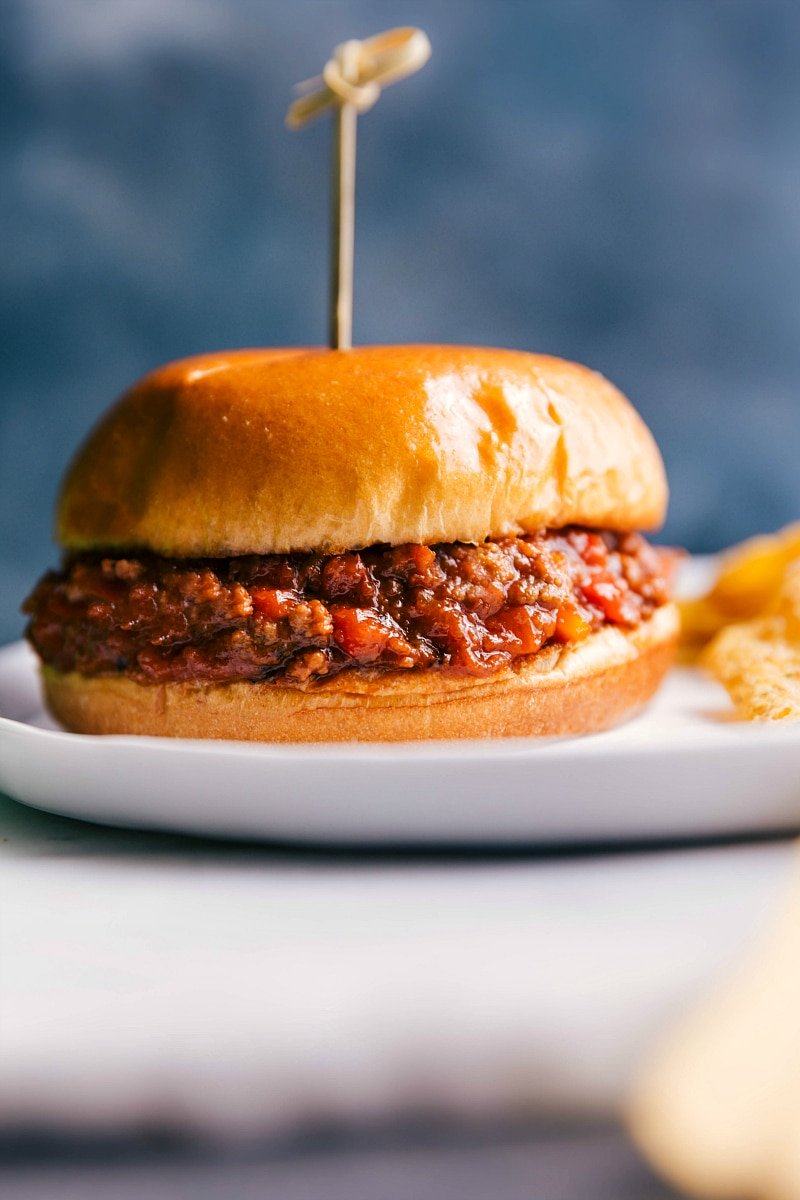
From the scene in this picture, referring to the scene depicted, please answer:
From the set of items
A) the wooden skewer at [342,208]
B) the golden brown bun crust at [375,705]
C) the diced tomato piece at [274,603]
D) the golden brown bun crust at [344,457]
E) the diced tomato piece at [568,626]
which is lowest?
the golden brown bun crust at [375,705]

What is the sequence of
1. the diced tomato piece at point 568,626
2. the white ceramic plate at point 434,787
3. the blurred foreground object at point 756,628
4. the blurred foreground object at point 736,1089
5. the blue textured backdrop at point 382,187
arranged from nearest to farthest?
1. the blurred foreground object at point 736,1089
2. the white ceramic plate at point 434,787
3. the diced tomato piece at point 568,626
4. the blurred foreground object at point 756,628
5. the blue textured backdrop at point 382,187

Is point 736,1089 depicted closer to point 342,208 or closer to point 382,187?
point 342,208

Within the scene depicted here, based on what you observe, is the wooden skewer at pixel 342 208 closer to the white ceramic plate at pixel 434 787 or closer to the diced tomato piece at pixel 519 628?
the diced tomato piece at pixel 519 628

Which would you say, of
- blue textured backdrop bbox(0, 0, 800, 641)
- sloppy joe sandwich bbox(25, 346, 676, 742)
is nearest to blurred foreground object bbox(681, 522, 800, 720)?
sloppy joe sandwich bbox(25, 346, 676, 742)

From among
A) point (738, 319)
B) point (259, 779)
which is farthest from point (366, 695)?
point (738, 319)

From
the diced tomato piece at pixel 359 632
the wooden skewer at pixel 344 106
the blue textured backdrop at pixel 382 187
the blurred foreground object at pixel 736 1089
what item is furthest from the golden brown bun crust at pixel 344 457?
the blue textured backdrop at pixel 382 187

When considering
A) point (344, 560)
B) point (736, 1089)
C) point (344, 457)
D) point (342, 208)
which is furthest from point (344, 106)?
point (736, 1089)
